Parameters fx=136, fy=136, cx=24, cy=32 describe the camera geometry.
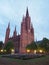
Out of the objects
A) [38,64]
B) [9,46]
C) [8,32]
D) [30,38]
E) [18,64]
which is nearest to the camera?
[18,64]

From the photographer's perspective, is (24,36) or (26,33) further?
(26,33)

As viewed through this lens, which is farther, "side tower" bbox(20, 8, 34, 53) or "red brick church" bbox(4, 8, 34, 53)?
"side tower" bbox(20, 8, 34, 53)

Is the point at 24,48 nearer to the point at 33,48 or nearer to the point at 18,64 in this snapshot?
the point at 33,48

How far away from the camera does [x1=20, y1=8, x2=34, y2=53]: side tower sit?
9294 cm

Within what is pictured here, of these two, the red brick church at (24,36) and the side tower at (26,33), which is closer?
the red brick church at (24,36)

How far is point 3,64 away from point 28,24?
261 ft

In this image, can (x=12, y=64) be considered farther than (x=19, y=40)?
No

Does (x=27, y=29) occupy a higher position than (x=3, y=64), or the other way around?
(x=27, y=29)

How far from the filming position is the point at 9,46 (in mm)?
72250

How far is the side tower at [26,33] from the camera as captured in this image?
305 feet

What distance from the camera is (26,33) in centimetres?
9788

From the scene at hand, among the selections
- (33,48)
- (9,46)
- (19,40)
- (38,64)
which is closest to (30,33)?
(19,40)

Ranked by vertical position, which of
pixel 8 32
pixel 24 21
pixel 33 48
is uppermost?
pixel 24 21

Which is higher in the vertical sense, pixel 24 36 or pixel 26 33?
pixel 26 33
